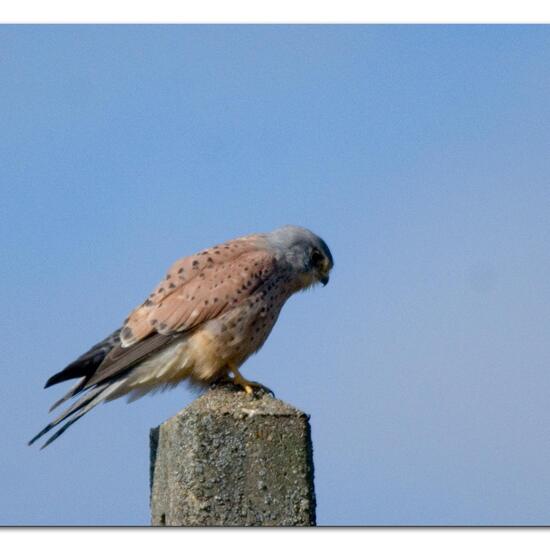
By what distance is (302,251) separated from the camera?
16.5 ft

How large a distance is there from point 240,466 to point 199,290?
1523mm

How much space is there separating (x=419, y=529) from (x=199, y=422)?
972mm

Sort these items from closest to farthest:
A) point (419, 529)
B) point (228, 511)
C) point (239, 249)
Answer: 1. point (228, 511)
2. point (419, 529)
3. point (239, 249)

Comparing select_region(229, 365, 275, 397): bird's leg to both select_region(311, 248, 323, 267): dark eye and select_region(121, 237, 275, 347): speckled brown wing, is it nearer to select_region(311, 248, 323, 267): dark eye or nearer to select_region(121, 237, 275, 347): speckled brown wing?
select_region(121, 237, 275, 347): speckled brown wing

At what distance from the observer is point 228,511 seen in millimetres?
3141

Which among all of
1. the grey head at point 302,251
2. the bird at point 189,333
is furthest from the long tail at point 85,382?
the grey head at point 302,251

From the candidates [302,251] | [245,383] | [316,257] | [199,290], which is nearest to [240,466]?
[245,383]

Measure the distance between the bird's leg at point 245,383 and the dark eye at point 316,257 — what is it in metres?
0.95

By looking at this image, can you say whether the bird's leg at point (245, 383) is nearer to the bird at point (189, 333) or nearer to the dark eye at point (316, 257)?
the bird at point (189, 333)

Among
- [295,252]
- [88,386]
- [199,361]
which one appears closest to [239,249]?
[295,252]

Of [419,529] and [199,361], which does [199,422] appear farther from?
[199,361]

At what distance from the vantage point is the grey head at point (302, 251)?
4.96 m

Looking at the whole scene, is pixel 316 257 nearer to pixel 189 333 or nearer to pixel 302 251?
pixel 302 251

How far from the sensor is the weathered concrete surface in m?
3.15
